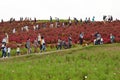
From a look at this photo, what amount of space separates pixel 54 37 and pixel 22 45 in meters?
6.09

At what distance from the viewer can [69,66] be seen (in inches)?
1205

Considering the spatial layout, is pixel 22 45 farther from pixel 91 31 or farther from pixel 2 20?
pixel 2 20

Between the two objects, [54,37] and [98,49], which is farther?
[54,37]

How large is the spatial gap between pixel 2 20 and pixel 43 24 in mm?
9475

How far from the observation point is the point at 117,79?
27.1m

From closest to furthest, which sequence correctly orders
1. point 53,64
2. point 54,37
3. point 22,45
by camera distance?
1. point 53,64
2. point 22,45
3. point 54,37

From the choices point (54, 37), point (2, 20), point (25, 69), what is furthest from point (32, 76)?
point (2, 20)

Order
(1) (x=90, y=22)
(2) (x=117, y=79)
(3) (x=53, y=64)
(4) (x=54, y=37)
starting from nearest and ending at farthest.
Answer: (2) (x=117, y=79) < (3) (x=53, y=64) < (4) (x=54, y=37) < (1) (x=90, y=22)

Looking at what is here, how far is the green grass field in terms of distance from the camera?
27938mm

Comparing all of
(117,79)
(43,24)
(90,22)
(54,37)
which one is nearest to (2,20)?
(43,24)

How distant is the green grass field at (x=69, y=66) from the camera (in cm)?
2794

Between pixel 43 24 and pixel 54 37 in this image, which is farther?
pixel 43 24

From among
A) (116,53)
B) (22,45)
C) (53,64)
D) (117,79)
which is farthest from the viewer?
(22,45)

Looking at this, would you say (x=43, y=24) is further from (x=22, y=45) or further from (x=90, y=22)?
(x=22, y=45)
